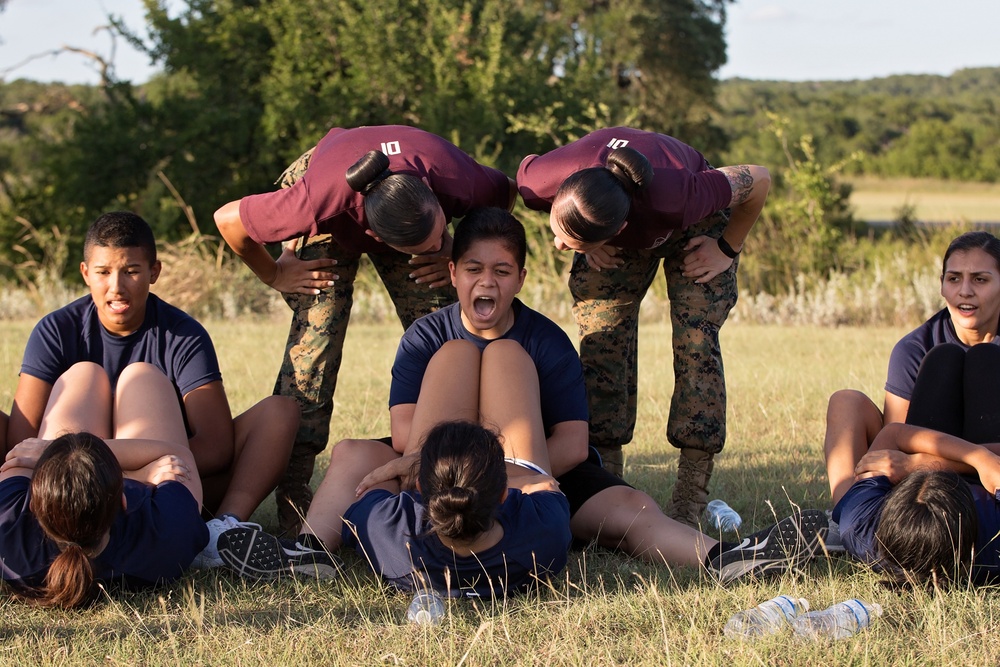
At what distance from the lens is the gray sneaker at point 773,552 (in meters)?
3.68

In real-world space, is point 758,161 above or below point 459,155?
above

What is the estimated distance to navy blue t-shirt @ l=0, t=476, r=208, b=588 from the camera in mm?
3428

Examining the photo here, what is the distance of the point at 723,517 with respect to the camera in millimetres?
4617

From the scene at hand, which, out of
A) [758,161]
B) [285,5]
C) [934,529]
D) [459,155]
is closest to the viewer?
[934,529]

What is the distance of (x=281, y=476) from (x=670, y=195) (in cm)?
201

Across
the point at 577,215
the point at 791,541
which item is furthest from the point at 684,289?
the point at 791,541

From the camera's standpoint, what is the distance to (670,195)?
14.2ft

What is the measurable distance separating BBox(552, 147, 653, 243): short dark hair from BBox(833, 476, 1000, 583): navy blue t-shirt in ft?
4.30

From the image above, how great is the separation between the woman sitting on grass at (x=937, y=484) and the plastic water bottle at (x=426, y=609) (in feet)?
4.79

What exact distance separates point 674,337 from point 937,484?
1590 mm

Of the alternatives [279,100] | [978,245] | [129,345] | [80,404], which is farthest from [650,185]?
[279,100]

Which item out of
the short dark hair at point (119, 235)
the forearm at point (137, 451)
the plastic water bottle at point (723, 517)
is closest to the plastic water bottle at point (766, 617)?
the plastic water bottle at point (723, 517)

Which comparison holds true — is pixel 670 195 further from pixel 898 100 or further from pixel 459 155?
pixel 898 100

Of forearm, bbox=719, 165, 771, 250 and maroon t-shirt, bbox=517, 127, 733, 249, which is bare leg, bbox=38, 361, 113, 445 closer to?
maroon t-shirt, bbox=517, 127, 733, 249
